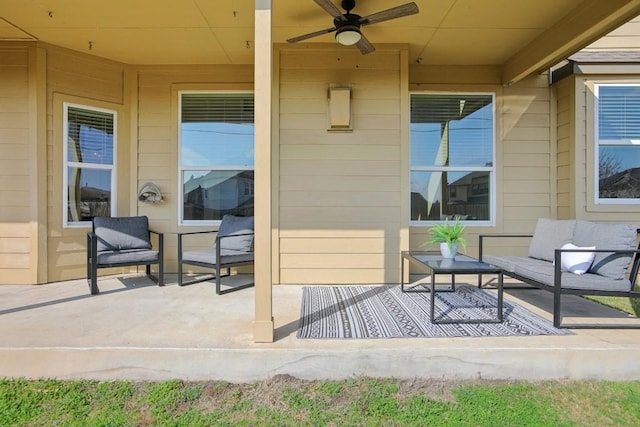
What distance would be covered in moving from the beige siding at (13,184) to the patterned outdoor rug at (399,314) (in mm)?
3216

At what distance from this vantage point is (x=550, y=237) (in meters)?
3.57

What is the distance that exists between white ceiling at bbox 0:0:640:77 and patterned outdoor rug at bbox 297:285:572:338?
2.68m

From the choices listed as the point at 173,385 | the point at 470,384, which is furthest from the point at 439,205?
the point at 173,385

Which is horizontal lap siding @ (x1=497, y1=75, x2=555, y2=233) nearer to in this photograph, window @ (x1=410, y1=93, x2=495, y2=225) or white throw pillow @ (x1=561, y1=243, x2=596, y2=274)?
window @ (x1=410, y1=93, x2=495, y2=225)

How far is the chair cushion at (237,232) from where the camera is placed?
4109 millimetres

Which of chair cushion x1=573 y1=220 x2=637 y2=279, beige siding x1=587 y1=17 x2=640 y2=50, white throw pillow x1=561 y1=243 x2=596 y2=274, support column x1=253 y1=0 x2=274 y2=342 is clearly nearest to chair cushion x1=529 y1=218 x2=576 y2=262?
chair cushion x1=573 y1=220 x2=637 y2=279

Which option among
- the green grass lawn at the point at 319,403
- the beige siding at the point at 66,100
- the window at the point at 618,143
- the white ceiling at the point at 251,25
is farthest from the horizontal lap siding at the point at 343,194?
the window at the point at 618,143

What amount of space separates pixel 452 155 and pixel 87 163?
463cm

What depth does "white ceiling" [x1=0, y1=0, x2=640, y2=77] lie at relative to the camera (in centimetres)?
331

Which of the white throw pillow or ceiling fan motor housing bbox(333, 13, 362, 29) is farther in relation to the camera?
ceiling fan motor housing bbox(333, 13, 362, 29)

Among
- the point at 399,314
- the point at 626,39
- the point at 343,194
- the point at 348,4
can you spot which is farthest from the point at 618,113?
the point at 399,314

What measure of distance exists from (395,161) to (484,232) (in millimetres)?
1614

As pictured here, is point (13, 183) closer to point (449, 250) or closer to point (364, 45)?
point (364, 45)

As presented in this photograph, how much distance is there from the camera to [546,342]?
7.68 ft
